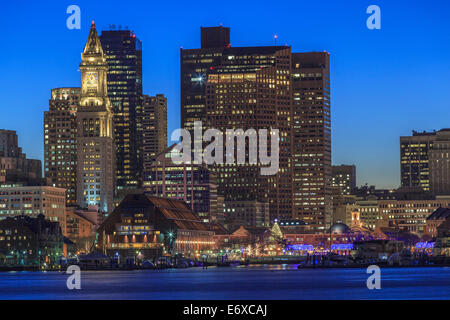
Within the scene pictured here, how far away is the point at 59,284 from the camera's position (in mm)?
171750

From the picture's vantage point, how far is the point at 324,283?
545ft

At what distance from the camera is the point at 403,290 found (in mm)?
142000

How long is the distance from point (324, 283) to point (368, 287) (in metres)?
10.00
